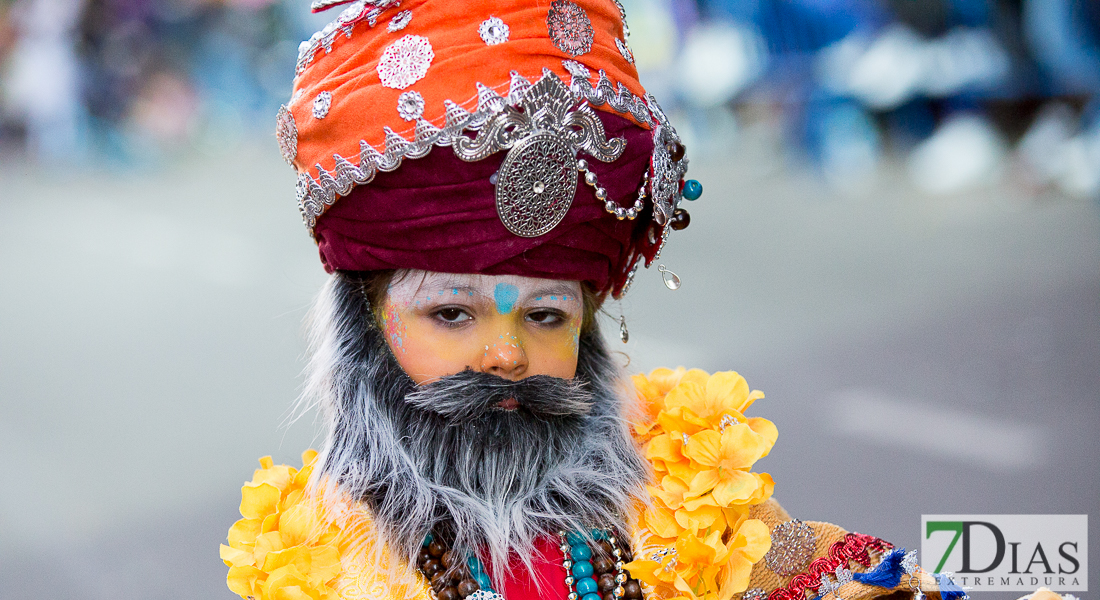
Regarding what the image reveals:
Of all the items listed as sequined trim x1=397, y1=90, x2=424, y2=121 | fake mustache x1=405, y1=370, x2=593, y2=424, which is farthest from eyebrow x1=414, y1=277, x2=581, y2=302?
sequined trim x1=397, y1=90, x2=424, y2=121

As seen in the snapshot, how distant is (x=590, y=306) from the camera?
55.7 inches

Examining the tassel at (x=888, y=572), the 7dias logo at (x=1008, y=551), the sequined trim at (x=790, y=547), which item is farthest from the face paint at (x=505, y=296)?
the 7dias logo at (x=1008, y=551)

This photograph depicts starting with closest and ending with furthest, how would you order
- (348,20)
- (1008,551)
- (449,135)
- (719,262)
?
1. (449,135)
2. (348,20)
3. (1008,551)
4. (719,262)

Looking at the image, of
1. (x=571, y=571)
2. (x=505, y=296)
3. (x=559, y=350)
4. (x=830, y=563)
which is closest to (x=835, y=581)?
(x=830, y=563)

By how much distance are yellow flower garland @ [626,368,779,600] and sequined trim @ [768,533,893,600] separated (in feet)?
0.34

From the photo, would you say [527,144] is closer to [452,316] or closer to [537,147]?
[537,147]

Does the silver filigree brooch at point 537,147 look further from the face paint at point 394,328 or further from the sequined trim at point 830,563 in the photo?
the sequined trim at point 830,563

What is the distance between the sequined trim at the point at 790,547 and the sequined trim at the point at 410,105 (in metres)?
0.80

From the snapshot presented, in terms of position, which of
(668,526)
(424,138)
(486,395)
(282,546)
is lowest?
(282,546)

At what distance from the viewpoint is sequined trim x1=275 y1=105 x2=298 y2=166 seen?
1.28 m

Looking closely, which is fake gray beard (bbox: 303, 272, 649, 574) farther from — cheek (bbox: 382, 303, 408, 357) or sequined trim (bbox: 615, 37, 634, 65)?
sequined trim (bbox: 615, 37, 634, 65)

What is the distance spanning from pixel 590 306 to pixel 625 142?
0.31m

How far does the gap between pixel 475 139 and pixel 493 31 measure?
0.16 metres

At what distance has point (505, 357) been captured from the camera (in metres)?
1.19
